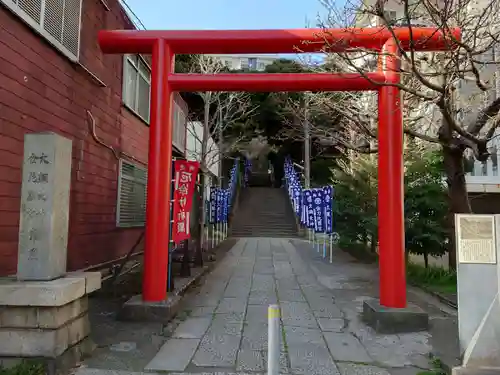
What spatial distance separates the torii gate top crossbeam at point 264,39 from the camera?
6.24 m

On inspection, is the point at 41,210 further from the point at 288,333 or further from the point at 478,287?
the point at 478,287

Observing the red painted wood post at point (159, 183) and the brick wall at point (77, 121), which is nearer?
the brick wall at point (77, 121)

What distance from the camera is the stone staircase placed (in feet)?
73.3

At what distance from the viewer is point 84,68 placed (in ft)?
24.1

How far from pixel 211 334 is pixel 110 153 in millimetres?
5176

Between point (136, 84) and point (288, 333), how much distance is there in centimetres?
790

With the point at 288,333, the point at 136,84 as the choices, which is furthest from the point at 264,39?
the point at 136,84

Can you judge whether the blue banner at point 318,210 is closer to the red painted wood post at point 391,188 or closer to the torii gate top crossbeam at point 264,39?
the red painted wood post at point 391,188

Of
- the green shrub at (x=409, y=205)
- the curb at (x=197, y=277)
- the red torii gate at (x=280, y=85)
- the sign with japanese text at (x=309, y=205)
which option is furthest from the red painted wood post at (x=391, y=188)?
the sign with japanese text at (x=309, y=205)

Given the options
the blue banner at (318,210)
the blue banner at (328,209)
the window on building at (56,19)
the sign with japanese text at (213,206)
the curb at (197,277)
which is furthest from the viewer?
the sign with japanese text at (213,206)

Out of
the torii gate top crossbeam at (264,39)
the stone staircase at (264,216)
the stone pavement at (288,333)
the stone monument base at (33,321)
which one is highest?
the torii gate top crossbeam at (264,39)

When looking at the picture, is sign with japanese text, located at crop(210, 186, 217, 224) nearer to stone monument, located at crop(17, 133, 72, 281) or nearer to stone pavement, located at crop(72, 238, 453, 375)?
stone pavement, located at crop(72, 238, 453, 375)

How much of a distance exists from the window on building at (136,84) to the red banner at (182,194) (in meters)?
3.64

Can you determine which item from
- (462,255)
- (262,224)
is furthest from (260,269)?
(262,224)
